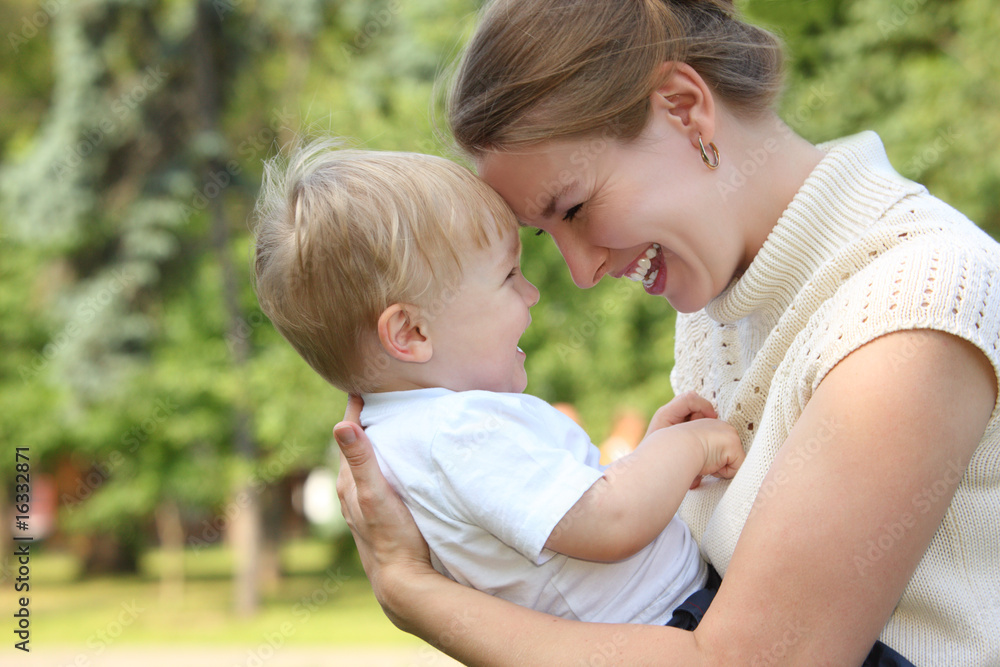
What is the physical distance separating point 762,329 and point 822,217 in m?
0.32

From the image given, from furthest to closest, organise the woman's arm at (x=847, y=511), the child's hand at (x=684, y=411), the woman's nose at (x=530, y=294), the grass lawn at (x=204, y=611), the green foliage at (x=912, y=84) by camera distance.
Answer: the grass lawn at (x=204, y=611) → the green foliage at (x=912, y=84) → the child's hand at (x=684, y=411) → the woman's nose at (x=530, y=294) → the woman's arm at (x=847, y=511)

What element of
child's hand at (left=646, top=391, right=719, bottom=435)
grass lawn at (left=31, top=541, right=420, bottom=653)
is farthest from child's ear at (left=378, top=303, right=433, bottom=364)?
grass lawn at (left=31, top=541, right=420, bottom=653)

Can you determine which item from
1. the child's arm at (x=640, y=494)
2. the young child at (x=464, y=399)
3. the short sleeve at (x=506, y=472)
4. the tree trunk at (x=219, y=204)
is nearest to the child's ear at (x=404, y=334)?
the young child at (x=464, y=399)

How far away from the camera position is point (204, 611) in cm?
1446

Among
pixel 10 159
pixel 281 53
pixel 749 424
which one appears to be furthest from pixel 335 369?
pixel 10 159

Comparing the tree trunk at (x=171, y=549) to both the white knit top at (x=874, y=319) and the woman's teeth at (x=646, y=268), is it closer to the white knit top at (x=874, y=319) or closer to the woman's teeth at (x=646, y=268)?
the woman's teeth at (x=646, y=268)

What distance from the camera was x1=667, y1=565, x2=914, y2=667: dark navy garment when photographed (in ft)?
4.92

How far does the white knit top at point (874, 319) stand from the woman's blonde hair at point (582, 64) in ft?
1.08

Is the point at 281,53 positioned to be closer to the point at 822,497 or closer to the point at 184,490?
the point at 184,490

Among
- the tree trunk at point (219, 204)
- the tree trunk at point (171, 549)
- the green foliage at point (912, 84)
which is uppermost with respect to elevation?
the green foliage at point (912, 84)

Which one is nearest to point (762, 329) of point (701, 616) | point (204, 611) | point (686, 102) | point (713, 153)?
point (713, 153)

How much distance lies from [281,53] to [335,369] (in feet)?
43.4

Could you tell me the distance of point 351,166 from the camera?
1915mm

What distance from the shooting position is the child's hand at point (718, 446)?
5.98ft
